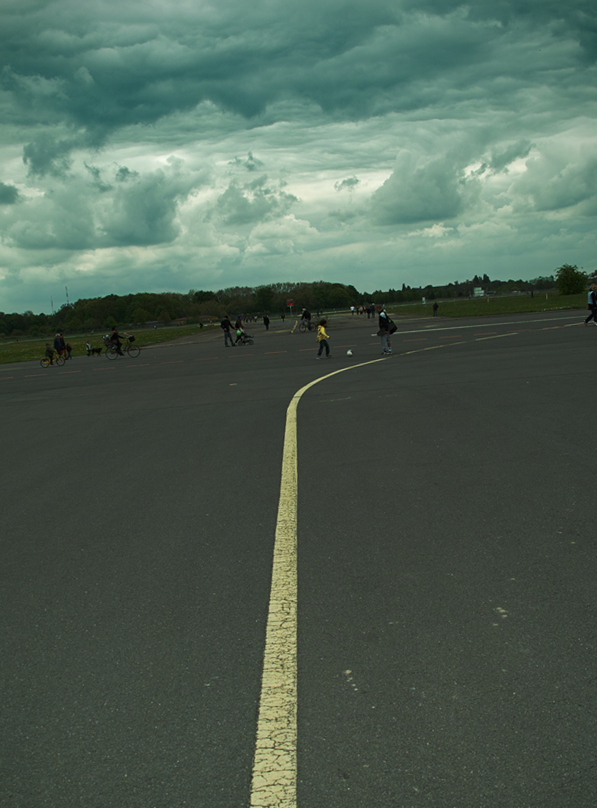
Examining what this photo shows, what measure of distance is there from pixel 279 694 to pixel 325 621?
2.34 ft

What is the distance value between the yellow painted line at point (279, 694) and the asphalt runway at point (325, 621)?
0.05 metres

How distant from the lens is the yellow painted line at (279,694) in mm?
2391

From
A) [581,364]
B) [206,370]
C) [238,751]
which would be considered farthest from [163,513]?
[206,370]

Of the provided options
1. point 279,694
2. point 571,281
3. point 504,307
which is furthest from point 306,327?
point 571,281

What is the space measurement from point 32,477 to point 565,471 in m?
6.08

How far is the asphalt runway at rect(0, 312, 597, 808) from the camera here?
2473 millimetres

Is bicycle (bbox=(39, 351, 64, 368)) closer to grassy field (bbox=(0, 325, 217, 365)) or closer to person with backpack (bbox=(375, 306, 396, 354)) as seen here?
grassy field (bbox=(0, 325, 217, 365))

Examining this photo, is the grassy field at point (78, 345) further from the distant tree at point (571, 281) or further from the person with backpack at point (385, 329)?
the distant tree at point (571, 281)

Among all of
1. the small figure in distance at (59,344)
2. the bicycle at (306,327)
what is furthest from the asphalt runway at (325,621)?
the bicycle at (306,327)

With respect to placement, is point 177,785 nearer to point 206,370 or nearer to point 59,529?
point 59,529

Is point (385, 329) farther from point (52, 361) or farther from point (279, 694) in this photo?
point (52, 361)

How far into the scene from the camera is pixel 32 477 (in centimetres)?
816

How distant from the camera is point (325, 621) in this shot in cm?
363

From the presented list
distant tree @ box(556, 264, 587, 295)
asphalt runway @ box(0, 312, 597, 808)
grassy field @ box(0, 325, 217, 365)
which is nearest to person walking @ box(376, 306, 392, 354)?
asphalt runway @ box(0, 312, 597, 808)
